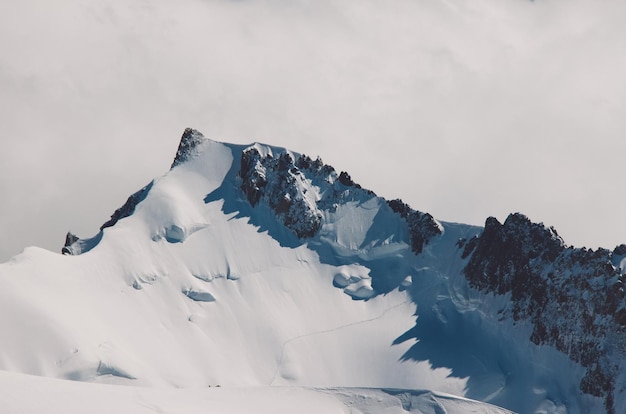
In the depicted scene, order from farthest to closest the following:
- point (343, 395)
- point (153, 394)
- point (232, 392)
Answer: point (343, 395), point (232, 392), point (153, 394)

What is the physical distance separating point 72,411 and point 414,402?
262 feet

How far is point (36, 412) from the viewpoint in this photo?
120125 mm

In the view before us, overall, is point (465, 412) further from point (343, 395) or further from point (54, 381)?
point (54, 381)

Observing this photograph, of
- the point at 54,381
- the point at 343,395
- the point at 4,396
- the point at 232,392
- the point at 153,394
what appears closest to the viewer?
the point at 4,396

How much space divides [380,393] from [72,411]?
7829 centimetres

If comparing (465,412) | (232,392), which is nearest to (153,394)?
(232,392)

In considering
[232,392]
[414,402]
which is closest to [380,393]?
[414,402]

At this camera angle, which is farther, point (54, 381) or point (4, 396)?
point (54, 381)

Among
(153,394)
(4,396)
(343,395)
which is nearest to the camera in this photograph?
(4,396)

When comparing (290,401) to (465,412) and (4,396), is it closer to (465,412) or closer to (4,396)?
(465,412)

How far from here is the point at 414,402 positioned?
192 m

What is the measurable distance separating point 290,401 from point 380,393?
26.0 meters

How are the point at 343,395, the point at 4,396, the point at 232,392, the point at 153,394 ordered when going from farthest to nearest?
the point at 343,395 < the point at 232,392 < the point at 153,394 < the point at 4,396

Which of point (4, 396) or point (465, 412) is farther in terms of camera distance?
point (465, 412)
